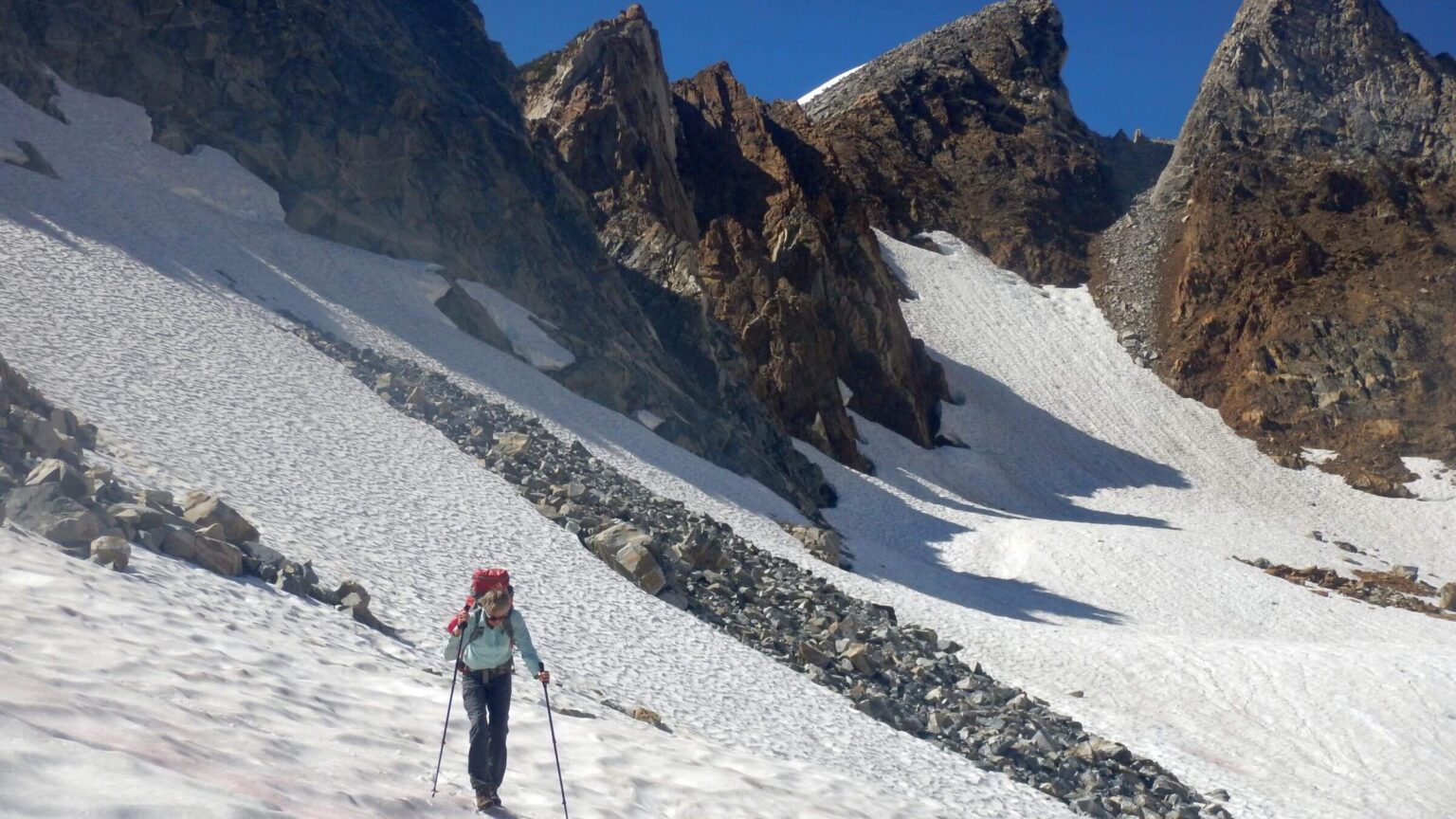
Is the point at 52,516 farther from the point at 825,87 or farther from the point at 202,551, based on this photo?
the point at 825,87

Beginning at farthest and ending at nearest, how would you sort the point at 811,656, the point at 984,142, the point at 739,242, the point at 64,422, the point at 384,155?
the point at 984,142 → the point at 739,242 → the point at 384,155 → the point at 811,656 → the point at 64,422

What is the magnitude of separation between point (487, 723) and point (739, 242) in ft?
123

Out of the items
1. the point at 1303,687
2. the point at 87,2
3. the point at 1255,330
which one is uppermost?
the point at 1255,330

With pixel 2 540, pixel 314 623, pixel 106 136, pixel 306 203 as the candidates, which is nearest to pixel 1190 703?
pixel 314 623

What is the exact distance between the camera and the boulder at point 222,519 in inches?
386

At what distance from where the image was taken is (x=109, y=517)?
877 centimetres

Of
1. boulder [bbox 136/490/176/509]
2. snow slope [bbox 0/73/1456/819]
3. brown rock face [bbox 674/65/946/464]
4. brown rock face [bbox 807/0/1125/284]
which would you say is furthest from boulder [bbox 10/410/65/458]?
brown rock face [bbox 807/0/1125/284]

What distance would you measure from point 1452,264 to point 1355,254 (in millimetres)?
4477

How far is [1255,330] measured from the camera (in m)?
55.3

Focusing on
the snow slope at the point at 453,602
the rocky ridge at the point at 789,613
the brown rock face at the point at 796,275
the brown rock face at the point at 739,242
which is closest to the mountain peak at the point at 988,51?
the brown rock face at the point at 796,275

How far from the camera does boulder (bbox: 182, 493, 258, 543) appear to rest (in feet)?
32.2

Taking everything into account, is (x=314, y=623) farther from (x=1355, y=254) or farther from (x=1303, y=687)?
(x=1355, y=254)

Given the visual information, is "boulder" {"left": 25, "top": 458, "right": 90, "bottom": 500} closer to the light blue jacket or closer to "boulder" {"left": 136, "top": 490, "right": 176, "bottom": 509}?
"boulder" {"left": 136, "top": 490, "right": 176, "bottom": 509}

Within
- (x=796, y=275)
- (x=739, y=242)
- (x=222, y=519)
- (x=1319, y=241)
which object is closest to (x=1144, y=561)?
(x=796, y=275)
